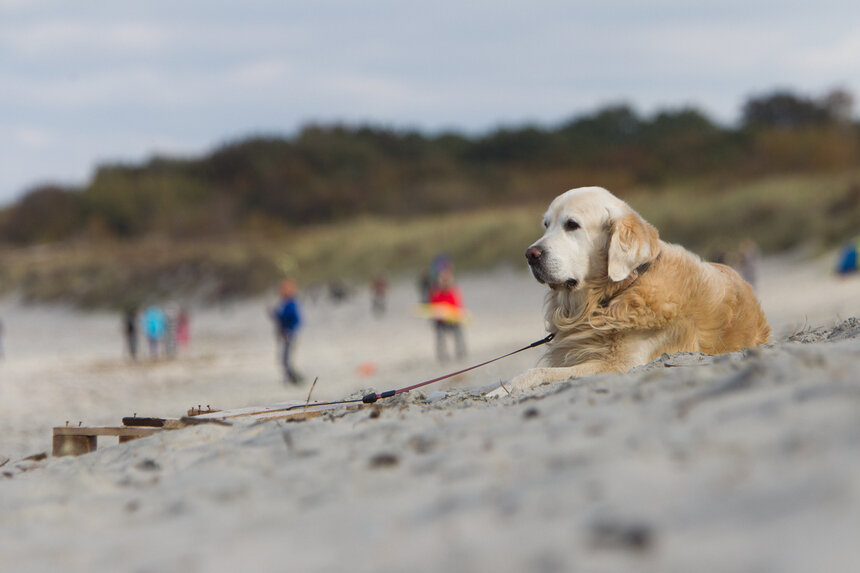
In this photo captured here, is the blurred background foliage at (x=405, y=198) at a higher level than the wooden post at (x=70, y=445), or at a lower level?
higher

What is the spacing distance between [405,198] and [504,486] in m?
46.8

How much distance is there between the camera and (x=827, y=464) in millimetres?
2137

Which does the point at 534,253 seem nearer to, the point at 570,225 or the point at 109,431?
the point at 570,225

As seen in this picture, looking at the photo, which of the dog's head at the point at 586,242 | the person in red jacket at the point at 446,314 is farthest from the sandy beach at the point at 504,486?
the person in red jacket at the point at 446,314

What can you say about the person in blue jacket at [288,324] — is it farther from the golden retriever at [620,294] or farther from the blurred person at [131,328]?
the golden retriever at [620,294]

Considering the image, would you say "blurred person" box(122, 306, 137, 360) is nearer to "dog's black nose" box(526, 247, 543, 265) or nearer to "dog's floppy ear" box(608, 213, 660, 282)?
"dog's black nose" box(526, 247, 543, 265)

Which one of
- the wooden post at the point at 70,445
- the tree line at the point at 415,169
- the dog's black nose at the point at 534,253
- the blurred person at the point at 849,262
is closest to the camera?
the wooden post at the point at 70,445

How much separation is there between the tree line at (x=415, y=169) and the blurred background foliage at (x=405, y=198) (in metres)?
0.16

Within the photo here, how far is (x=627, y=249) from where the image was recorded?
501cm

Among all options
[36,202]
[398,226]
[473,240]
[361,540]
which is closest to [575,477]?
[361,540]

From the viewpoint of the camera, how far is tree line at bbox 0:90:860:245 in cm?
4072

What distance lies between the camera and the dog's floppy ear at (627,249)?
5.01 m

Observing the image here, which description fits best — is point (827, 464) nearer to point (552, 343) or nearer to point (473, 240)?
point (552, 343)

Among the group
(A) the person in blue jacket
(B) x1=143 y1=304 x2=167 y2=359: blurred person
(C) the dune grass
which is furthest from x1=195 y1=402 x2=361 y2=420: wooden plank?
(C) the dune grass
